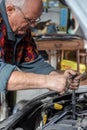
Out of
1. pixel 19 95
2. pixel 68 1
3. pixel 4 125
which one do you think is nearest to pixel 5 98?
pixel 19 95

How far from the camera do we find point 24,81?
1.99m

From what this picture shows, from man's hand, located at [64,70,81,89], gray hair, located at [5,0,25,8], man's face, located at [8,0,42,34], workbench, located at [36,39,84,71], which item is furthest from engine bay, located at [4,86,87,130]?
workbench, located at [36,39,84,71]

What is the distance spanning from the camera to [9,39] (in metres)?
2.30

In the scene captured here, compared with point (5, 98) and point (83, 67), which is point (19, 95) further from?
point (83, 67)

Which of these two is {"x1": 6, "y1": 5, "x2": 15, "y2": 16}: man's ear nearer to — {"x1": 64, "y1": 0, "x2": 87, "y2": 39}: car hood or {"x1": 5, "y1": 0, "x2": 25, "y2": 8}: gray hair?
{"x1": 5, "y1": 0, "x2": 25, "y2": 8}: gray hair

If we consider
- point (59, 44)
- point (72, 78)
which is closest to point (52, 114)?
point (72, 78)

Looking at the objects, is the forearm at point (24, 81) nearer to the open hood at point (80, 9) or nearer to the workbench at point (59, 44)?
the open hood at point (80, 9)

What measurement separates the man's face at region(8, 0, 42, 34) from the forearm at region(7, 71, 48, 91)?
38 centimetres

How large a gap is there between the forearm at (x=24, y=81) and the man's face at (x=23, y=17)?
15.0 inches

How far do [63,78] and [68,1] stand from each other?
424 mm

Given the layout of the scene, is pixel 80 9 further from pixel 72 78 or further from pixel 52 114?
pixel 52 114

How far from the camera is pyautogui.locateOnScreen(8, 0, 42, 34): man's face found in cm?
218

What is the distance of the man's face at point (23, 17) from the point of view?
218 cm

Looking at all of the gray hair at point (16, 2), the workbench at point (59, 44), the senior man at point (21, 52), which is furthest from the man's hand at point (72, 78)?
the workbench at point (59, 44)
